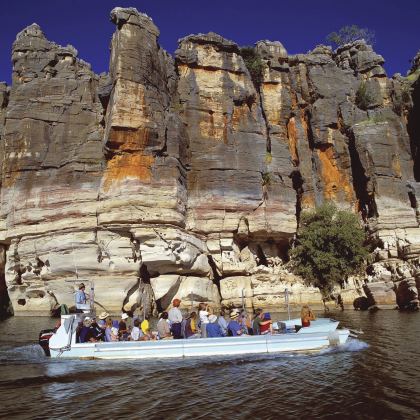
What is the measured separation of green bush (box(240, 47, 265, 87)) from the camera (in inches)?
1593

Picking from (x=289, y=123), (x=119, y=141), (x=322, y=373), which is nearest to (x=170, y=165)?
(x=119, y=141)

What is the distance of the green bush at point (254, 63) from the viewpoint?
40.5 meters

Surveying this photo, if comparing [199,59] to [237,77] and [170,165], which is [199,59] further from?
[170,165]

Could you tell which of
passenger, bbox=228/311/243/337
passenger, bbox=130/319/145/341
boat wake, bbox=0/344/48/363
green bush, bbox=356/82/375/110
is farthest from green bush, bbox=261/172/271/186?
boat wake, bbox=0/344/48/363

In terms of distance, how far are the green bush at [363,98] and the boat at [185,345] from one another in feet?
106

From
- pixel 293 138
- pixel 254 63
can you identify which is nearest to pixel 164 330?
pixel 293 138

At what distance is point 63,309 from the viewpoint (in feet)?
52.6

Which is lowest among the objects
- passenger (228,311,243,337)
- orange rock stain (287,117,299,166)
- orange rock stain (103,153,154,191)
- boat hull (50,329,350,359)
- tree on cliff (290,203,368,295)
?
boat hull (50,329,350,359)

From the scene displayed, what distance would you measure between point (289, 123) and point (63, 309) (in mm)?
31193

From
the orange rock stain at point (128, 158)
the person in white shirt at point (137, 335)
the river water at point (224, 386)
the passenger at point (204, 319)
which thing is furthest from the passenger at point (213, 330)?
the orange rock stain at point (128, 158)

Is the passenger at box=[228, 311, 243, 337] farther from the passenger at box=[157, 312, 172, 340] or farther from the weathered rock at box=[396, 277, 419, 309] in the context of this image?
the weathered rock at box=[396, 277, 419, 309]

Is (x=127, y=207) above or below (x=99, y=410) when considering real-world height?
above

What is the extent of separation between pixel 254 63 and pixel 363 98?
1174cm

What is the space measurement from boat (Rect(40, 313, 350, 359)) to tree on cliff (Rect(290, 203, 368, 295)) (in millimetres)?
18826
